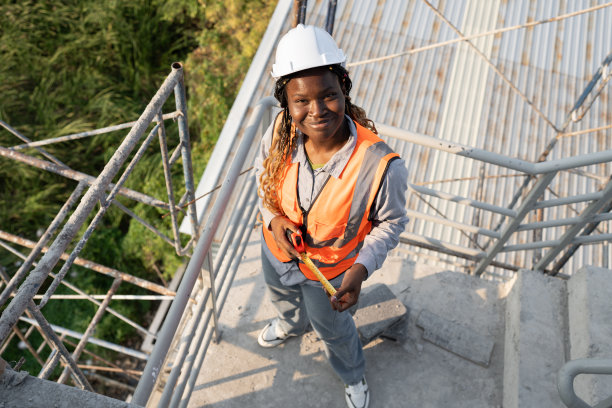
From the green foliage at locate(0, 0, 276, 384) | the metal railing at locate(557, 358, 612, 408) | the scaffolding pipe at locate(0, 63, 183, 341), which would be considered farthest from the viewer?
the green foliage at locate(0, 0, 276, 384)

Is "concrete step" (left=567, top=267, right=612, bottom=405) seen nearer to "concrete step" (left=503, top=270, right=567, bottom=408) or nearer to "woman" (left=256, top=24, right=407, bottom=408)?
"concrete step" (left=503, top=270, right=567, bottom=408)

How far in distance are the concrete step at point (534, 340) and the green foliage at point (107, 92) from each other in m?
7.11

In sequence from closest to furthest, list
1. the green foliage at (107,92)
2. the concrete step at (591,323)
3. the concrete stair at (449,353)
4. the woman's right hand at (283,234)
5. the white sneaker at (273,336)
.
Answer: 1. the woman's right hand at (283,234)
2. the concrete step at (591,323)
3. the concrete stair at (449,353)
4. the white sneaker at (273,336)
5. the green foliage at (107,92)

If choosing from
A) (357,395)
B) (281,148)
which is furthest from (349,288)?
(357,395)

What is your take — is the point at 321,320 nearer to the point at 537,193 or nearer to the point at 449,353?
the point at 449,353

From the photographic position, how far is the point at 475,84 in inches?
298

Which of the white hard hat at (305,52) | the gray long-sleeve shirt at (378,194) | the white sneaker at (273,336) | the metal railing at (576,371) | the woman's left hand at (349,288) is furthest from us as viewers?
the white sneaker at (273,336)

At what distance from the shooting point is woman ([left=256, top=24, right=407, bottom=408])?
74.2 inches

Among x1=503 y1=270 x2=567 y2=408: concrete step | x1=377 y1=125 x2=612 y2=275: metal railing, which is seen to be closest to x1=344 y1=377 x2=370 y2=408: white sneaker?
x1=503 y1=270 x2=567 y2=408: concrete step

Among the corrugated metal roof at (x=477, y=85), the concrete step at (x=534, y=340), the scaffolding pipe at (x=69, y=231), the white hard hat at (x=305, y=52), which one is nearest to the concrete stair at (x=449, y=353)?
the concrete step at (x=534, y=340)

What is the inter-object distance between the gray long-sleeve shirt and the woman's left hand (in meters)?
0.04

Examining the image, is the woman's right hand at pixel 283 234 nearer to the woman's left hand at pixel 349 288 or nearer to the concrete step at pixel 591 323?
the woman's left hand at pixel 349 288

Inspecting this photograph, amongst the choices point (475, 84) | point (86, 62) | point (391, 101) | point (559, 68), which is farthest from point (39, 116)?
point (559, 68)

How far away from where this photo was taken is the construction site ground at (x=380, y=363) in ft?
10.1
